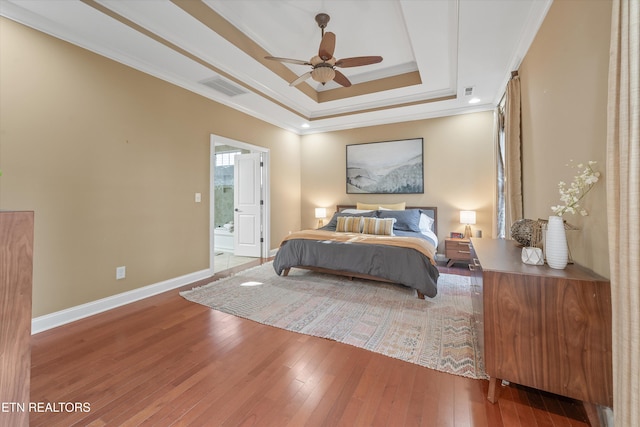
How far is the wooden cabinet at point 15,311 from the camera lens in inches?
38.1

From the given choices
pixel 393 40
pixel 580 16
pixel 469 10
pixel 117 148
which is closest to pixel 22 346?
pixel 117 148

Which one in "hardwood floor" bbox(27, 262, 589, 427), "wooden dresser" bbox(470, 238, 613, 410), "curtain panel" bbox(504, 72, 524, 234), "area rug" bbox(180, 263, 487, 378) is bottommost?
"hardwood floor" bbox(27, 262, 589, 427)

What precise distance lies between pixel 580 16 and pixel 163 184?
402 centimetres

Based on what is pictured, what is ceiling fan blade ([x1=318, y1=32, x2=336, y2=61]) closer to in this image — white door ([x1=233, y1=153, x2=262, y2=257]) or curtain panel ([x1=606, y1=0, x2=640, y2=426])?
curtain panel ([x1=606, y1=0, x2=640, y2=426])

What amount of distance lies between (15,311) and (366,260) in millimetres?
2857

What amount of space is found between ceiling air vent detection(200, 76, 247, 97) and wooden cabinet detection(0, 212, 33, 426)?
2.98 m

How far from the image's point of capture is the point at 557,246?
4.64 ft

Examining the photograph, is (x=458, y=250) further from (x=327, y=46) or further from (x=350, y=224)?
(x=327, y=46)

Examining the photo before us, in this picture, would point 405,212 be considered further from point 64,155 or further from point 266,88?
point 64,155

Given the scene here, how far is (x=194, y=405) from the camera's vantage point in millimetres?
1471

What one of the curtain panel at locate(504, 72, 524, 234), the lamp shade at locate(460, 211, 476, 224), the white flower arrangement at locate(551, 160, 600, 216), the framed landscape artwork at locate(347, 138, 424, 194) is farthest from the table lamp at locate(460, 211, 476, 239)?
the white flower arrangement at locate(551, 160, 600, 216)

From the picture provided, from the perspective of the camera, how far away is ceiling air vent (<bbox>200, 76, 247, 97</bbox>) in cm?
347

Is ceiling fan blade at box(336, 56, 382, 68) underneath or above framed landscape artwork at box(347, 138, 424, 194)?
above

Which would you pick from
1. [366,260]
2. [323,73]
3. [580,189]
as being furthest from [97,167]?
[580,189]
